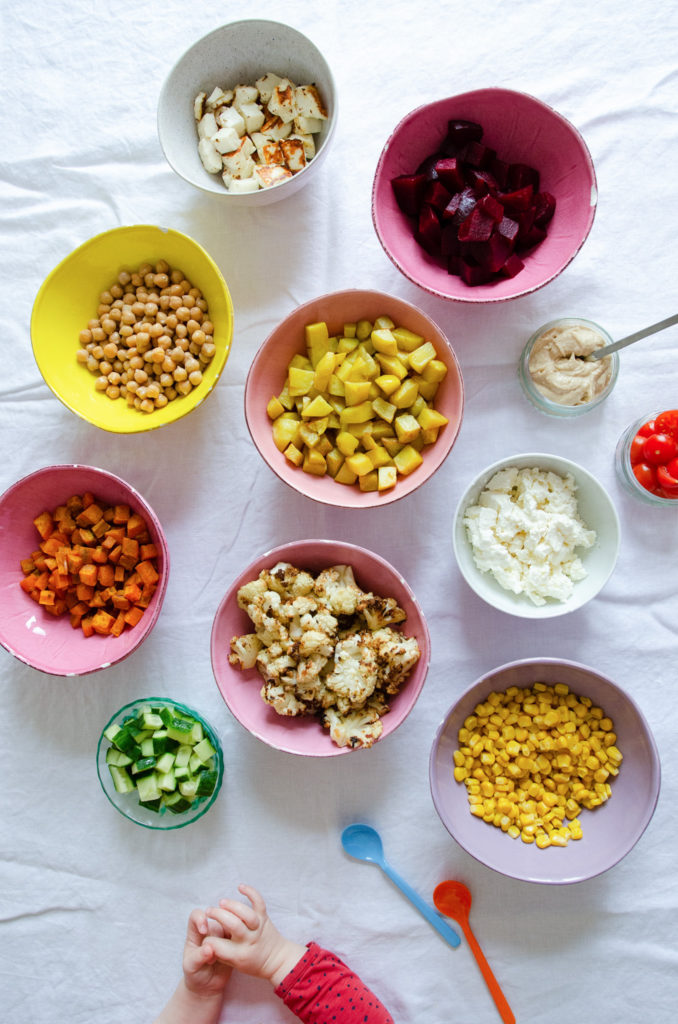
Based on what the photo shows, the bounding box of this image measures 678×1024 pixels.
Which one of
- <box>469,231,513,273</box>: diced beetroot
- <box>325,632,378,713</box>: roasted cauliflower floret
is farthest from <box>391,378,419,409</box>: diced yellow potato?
<box>325,632,378,713</box>: roasted cauliflower floret

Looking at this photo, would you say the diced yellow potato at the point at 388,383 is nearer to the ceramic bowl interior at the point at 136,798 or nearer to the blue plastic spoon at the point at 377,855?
the ceramic bowl interior at the point at 136,798

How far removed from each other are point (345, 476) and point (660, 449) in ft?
2.62

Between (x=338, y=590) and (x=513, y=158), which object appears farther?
(x=513, y=158)

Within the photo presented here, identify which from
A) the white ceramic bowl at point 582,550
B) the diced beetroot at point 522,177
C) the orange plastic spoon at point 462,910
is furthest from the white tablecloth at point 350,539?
the diced beetroot at point 522,177

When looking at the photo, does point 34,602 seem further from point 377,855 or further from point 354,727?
point 377,855

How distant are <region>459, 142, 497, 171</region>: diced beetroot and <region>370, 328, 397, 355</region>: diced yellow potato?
49cm

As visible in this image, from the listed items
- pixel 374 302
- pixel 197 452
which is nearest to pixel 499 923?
pixel 197 452

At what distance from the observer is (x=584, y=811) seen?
1.89 metres

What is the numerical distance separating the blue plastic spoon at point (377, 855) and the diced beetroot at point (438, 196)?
1.65 m

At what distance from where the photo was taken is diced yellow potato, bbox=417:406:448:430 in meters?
1.80

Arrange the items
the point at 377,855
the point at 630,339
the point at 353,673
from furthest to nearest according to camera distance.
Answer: the point at 377,855 < the point at 353,673 < the point at 630,339

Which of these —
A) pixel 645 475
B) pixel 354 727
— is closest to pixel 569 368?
pixel 645 475

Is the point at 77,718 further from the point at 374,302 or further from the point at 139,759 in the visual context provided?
the point at 374,302

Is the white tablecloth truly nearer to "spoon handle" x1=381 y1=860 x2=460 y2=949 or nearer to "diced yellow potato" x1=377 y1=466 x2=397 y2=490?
"spoon handle" x1=381 y1=860 x2=460 y2=949
